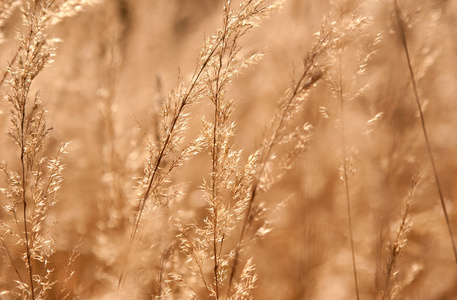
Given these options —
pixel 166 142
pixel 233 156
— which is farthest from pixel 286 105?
pixel 166 142

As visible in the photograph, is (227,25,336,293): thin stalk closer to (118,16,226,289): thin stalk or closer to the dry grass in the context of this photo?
the dry grass

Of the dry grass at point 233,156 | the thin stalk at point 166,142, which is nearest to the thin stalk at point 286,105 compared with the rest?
the dry grass at point 233,156

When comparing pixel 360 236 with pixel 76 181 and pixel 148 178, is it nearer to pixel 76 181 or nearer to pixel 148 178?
pixel 148 178

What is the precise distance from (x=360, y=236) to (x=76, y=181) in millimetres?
1948

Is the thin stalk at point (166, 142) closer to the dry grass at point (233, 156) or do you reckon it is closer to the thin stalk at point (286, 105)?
the dry grass at point (233, 156)

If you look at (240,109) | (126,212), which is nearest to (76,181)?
(240,109)

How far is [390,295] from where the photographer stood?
1.35 metres

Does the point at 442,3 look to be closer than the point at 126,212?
No

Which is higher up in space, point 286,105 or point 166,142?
point 286,105

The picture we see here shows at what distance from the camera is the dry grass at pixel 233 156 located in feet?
3.92

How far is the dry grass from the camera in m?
1.19

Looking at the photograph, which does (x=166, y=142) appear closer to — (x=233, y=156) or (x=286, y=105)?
(x=233, y=156)

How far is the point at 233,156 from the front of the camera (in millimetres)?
1229

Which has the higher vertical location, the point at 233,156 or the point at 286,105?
the point at 286,105
